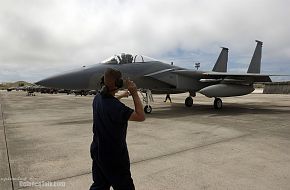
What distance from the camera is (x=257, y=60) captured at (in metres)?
20.9

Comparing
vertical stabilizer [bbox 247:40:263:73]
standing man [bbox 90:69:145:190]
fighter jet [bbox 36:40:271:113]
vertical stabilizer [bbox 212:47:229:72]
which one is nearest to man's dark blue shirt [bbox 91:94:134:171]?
standing man [bbox 90:69:145:190]

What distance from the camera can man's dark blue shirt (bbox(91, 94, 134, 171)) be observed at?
252 centimetres

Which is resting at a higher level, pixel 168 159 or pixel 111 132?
pixel 111 132

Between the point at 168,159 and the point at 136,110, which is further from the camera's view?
the point at 168,159

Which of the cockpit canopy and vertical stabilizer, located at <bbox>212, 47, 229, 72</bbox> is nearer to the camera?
the cockpit canopy

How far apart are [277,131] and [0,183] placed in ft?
24.1

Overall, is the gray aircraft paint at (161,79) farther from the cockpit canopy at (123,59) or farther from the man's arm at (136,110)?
the man's arm at (136,110)

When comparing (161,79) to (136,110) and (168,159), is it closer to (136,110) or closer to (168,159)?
(168,159)

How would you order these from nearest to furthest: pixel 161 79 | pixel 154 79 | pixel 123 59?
1. pixel 123 59
2. pixel 154 79
3. pixel 161 79

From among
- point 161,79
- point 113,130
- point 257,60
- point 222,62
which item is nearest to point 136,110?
point 113,130

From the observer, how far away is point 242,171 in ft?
14.2

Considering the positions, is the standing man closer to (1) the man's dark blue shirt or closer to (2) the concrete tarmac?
(1) the man's dark blue shirt

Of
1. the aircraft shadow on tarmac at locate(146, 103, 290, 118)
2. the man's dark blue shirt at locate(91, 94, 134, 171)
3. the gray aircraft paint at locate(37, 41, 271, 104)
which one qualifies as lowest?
the aircraft shadow on tarmac at locate(146, 103, 290, 118)

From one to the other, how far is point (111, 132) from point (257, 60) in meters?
20.8
